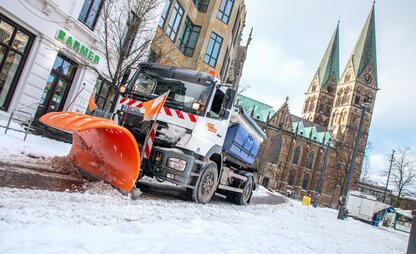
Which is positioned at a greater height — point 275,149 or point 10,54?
point 275,149

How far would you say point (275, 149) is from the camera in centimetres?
6956

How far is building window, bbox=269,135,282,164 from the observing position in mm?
68719

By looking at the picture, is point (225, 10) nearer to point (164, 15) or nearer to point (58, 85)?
point (164, 15)

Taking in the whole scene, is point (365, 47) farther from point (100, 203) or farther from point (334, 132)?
point (100, 203)

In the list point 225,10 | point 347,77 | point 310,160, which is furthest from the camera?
point 347,77

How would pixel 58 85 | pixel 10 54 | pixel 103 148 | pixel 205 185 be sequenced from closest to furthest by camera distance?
pixel 103 148
pixel 205 185
pixel 10 54
pixel 58 85

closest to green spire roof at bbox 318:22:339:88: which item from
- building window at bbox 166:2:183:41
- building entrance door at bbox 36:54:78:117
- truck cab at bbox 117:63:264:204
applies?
building window at bbox 166:2:183:41

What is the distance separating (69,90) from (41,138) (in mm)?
4175

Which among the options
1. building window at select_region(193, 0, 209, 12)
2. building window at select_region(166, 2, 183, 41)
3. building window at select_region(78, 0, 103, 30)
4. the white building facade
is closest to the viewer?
the white building facade

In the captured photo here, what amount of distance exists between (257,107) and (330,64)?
33.9 m

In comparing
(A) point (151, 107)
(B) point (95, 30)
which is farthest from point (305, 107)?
(A) point (151, 107)

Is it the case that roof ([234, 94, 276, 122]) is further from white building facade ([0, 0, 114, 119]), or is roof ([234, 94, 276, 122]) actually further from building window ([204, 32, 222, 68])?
white building facade ([0, 0, 114, 119])

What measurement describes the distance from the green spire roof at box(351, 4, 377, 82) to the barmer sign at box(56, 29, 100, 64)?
82.9 meters

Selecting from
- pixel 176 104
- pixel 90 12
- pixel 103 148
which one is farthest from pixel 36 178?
pixel 90 12
